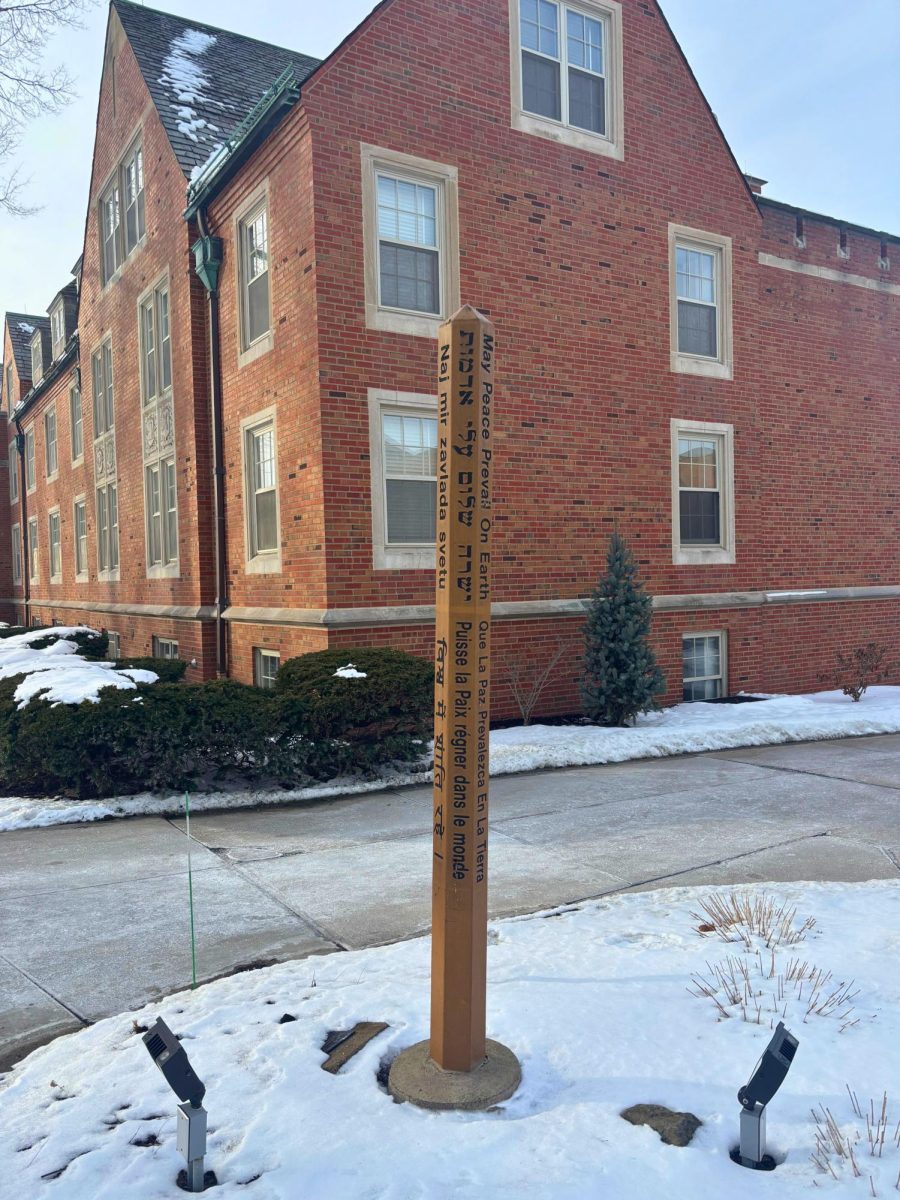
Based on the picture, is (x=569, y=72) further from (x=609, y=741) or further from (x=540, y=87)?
(x=609, y=741)

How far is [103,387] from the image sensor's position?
66.2 feet

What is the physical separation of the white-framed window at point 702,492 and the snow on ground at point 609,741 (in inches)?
90.6

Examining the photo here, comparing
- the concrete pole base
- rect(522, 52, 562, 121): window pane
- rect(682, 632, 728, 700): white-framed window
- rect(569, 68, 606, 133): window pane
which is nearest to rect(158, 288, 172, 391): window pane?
rect(522, 52, 562, 121): window pane

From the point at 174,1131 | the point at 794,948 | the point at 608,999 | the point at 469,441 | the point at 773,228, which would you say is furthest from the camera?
the point at 773,228

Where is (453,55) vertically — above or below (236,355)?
above

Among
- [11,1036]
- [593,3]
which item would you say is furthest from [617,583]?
[11,1036]

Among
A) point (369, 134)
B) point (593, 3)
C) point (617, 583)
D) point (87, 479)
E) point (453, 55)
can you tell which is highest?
point (593, 3)

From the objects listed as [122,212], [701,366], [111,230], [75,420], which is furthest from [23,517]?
[701,366]

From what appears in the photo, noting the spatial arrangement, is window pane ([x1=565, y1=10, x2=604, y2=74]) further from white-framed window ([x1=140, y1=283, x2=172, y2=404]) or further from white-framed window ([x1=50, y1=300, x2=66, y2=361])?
white-framed window ([x1=50, y1=300, x2=66, y2=361])

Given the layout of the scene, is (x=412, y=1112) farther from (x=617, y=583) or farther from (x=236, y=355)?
(x=236, y=355)

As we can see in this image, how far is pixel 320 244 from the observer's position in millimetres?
10570

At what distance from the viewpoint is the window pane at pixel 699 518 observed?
13.5 m

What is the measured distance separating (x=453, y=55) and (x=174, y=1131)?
11887 mm

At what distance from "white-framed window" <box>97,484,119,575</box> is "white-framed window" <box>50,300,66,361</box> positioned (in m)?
6.54
